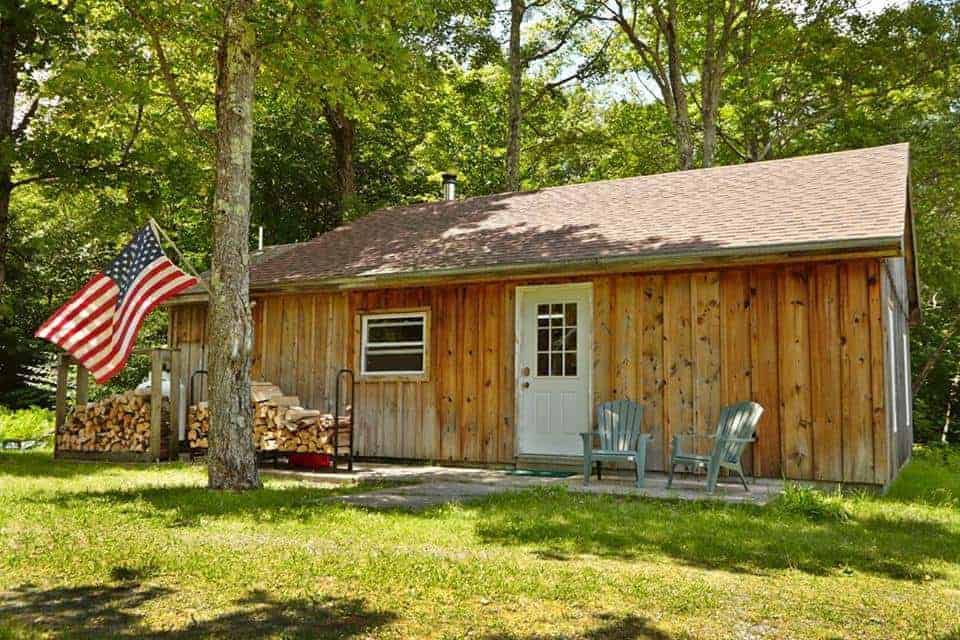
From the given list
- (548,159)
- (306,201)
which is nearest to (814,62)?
(548,159)

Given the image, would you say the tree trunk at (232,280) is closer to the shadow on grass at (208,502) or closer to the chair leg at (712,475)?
the shadow on grass at (208,502)

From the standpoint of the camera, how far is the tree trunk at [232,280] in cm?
752

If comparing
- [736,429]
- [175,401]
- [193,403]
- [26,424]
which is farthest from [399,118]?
[736,429]

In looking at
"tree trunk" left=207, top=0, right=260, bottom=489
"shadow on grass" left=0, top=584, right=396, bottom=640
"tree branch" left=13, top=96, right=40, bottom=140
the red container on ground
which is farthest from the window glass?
"shadow on grass" left=0, top=584, right=396, bottom=640

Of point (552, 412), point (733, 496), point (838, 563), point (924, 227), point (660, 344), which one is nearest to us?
point (838, 563)

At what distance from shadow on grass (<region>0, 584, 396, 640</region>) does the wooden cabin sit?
5.75m

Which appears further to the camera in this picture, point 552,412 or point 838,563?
point 552,412

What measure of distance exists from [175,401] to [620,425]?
5.88 meters

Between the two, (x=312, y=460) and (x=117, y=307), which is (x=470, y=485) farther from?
(x=117, y=307)

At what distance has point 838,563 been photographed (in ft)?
15.8

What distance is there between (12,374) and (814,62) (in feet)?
61.8

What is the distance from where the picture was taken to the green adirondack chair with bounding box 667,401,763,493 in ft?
24.4

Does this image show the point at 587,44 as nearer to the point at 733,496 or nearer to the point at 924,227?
the point at 924,227

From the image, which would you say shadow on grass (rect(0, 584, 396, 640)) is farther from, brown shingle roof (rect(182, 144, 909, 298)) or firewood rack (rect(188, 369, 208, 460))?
firewood rack (rect(188, 369, 208, 460))
